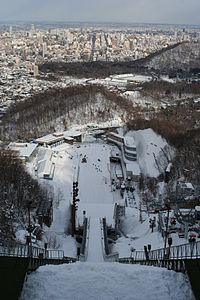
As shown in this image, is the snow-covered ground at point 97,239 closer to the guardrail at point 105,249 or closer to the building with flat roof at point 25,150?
the guardrail at point 105,249

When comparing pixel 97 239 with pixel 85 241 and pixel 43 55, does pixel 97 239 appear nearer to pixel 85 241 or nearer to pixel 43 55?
pixel 85 241

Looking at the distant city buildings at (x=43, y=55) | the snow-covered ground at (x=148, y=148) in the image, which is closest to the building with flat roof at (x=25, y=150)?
the snow-covered ground at (x=148, y=148)

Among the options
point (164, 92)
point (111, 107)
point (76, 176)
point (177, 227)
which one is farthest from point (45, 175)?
point (164, 92)

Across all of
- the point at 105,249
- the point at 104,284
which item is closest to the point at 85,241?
the point at 105,249

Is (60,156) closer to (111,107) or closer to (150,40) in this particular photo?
(111,107)

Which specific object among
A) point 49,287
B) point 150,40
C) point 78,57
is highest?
point 150,40

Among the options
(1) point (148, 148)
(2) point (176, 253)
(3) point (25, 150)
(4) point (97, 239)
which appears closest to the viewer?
(2) point (176, 253)

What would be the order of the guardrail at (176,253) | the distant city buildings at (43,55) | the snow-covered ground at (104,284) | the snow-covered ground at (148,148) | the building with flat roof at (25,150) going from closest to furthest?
the snow-covered ground at (104,284) < the guardrail at (176,253) < the building with flat roof at (25,150) < the snow-covered ground at (148,148) < the distant city buildings at (43,55)
